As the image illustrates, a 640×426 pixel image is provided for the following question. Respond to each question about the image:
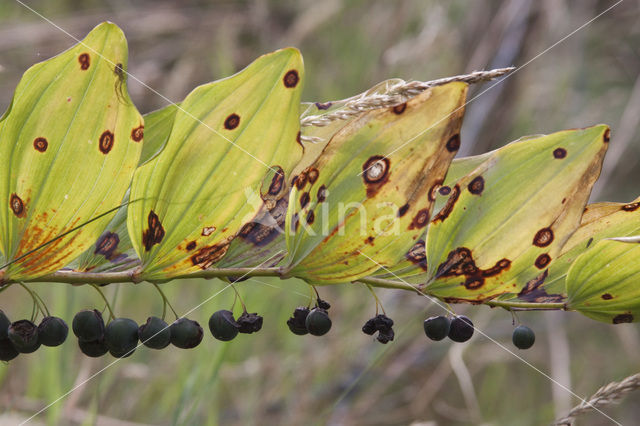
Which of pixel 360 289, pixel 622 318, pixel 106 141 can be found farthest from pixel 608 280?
pixel 360 289

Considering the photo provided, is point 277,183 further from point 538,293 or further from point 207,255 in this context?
point 538,293

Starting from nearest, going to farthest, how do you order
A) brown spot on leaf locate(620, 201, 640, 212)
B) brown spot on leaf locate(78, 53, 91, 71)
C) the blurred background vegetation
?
brown spot on leaf locate(78, 53, 91, 71) < brown spot on leaf locate(620, 201, 640, 212) < the blurred background vegetation

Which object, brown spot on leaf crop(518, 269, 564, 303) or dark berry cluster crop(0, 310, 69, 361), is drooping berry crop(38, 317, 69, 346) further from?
brown spot on leaf crop(518, 269, 564, 303)

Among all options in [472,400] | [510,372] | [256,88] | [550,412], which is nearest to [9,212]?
[256,88]

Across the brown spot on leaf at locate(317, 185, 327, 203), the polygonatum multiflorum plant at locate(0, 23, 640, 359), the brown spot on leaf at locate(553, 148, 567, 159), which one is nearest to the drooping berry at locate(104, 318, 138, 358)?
the polygonatum multiflorum plant at locate(0, 23, 640, 359)

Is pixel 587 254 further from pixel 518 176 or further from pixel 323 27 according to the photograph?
pixel 323 27

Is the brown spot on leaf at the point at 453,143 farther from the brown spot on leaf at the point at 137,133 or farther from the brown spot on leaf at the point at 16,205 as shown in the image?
the brown spot on leaf at the point at 16,205
